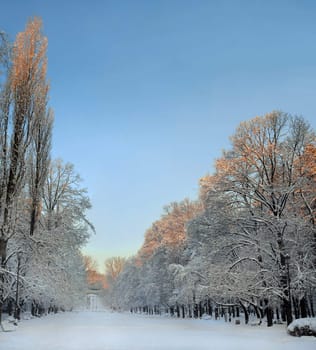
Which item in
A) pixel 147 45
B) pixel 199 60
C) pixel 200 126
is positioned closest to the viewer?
pixel 147 45

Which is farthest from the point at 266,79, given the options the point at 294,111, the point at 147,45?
the point at 147,45

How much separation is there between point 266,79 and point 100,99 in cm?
971

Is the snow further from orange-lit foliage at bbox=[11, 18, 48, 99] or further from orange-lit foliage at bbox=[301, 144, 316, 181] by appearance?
orange-lit foliage at bbox=[11, 18, 48, 99]

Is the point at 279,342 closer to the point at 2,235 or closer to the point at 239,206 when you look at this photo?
the point at 239,206

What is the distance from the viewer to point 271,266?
61.7 ft

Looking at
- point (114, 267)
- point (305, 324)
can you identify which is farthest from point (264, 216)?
point (114, 267)

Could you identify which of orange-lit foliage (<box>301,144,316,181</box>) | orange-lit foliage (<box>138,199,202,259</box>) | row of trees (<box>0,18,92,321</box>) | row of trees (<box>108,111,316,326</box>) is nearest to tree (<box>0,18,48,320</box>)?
row of trees (<box>0,18,92,321</box>)

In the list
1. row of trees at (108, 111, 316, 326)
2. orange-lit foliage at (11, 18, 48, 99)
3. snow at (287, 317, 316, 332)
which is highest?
orange-lit foliage at (11, 18, 48, 99)

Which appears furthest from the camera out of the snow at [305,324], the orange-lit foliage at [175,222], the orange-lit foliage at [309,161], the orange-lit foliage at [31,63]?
the orange-lit foliage at [175,222]

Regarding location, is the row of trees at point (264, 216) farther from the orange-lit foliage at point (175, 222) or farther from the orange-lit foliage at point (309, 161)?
the orange-lit foliage at point (175, 222)

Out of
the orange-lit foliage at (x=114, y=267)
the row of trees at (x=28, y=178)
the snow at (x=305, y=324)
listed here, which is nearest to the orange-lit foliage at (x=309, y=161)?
the snow at (x=305, y=324)

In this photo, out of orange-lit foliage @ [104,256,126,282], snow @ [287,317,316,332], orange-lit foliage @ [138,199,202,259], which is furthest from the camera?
orange-lit foliage @ [104,256,126,282]

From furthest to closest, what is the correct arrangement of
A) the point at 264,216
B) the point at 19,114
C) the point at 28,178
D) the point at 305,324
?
the point at 28,178
the point at 264,216
the point at 19,114
the point at 305,324

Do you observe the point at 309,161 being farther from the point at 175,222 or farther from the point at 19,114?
the point at 175,222
